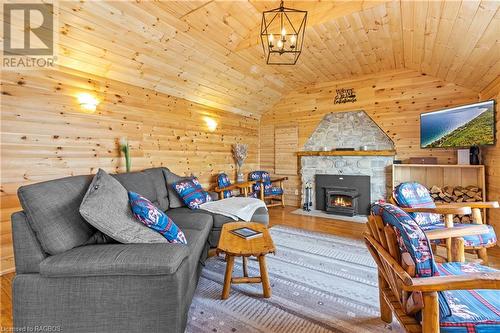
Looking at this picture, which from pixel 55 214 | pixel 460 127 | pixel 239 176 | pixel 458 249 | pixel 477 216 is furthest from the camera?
pixel 239 176

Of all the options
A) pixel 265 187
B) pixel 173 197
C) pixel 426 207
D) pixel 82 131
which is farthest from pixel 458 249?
pixel 82 131

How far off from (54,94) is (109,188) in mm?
1845

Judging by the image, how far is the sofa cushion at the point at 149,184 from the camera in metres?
2.59

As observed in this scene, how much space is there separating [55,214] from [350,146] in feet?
16.4

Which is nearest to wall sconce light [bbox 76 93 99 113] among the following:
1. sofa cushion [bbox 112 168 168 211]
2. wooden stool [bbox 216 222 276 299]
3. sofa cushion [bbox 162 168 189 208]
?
sofa cushion [bbox 112 168 168 211]

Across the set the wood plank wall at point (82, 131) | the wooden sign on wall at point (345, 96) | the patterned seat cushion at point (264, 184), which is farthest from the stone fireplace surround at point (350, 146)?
the wood plank wall at point (82, 131)

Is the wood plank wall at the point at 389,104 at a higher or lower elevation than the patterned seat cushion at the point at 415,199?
higher

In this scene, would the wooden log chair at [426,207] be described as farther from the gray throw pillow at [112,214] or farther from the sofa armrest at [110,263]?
the gray throw pillow at [112,214]

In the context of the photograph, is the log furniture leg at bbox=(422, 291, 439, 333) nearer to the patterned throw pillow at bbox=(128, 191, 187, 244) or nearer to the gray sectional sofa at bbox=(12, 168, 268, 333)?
the gray sectional sofa at bbox=(12, 168, 268, 333)

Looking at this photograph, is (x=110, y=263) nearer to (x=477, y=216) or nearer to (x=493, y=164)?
(x=477, y=216)

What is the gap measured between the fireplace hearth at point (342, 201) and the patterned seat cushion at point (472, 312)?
3654mm

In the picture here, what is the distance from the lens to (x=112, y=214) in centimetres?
159

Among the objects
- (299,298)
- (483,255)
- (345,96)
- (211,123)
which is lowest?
(299,298)

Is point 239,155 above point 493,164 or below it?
above
